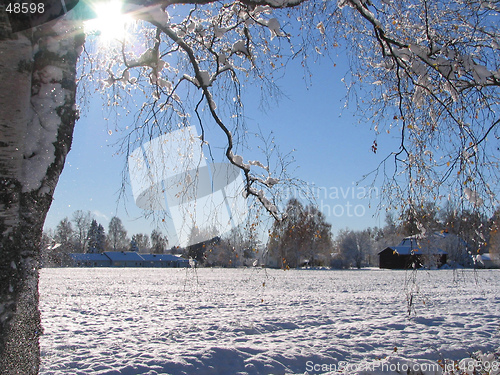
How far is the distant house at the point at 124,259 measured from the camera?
240ft

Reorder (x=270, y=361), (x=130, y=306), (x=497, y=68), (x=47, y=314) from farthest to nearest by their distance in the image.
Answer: (x=130, y=306), (x=47, y=314), (x=270, y=361), (x=497, y=68)

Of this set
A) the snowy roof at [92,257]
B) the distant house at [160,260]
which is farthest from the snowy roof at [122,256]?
the distant house at [160,260]

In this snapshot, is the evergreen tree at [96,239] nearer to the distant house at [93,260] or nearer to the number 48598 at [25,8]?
the distant house at [93,260]

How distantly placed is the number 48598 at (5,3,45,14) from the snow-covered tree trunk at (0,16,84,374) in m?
0.11

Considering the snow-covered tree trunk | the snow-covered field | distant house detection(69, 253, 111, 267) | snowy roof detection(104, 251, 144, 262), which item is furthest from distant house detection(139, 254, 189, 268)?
the snow-covered tree trunk

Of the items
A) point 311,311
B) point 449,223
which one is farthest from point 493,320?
point 449,223

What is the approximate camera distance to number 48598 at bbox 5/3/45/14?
7.00 feet

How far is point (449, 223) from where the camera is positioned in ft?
11.1

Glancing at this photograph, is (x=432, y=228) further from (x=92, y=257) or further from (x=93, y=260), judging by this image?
(x=92, y=257)

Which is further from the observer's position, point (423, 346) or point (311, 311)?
point (311, 311)

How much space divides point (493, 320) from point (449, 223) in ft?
25.8

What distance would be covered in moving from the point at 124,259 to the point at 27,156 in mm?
78089

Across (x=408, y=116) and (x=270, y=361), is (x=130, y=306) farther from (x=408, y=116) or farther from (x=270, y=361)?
(x=408, y=116)

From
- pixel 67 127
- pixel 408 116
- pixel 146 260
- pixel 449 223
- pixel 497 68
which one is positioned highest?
pixel 497 68
